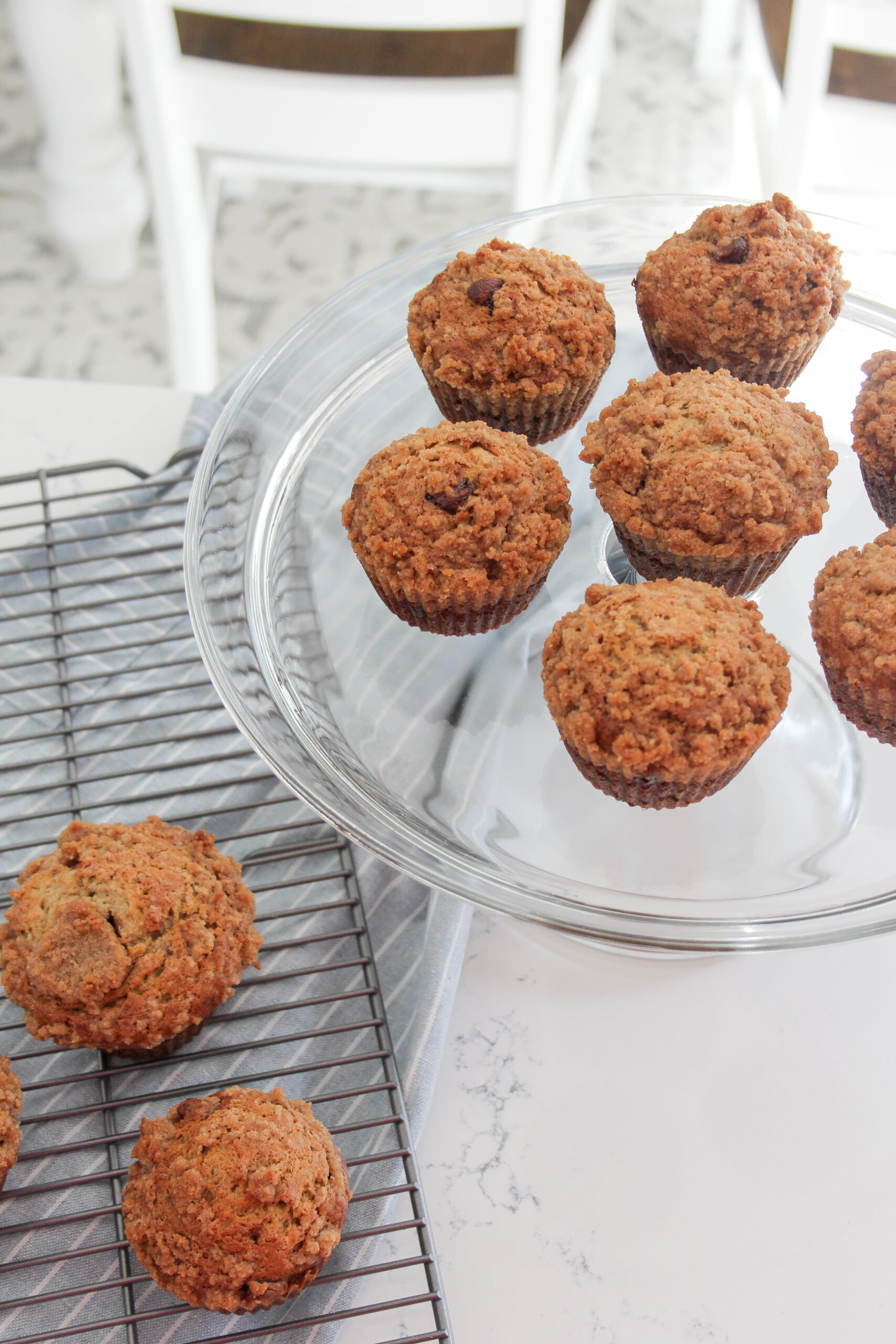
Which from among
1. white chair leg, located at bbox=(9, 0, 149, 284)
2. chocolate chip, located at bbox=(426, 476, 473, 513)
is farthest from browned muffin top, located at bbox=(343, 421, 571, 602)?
white chair leg, located at bbox=(9, 0, 149, 284)

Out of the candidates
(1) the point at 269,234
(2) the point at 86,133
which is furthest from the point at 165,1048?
(1) the point at 269,234

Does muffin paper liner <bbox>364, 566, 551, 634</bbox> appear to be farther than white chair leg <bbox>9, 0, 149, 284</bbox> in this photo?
No

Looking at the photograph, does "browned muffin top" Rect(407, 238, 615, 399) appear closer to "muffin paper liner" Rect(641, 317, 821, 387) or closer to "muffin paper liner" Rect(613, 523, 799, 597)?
"muffin paper liner" Rect(641, 317, 821, 387)

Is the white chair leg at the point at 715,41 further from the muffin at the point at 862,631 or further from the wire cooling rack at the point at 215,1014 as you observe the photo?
the muffin at the point at 862,631

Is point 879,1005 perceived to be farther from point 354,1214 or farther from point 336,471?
point 336,471

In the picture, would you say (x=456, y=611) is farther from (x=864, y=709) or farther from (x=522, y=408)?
(x=864, y=709)

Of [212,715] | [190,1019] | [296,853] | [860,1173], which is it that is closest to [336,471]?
[212,715]
